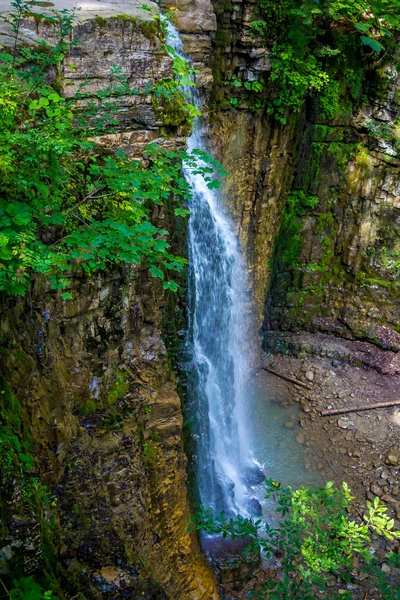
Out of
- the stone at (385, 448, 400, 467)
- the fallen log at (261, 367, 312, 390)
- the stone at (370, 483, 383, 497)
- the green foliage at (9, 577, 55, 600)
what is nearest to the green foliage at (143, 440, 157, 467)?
the green foliage at (9, 577, 55, 600)

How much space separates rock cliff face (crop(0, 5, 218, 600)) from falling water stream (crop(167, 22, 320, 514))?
124 cm

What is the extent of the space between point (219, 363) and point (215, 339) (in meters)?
0.47

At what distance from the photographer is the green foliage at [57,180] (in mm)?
3118

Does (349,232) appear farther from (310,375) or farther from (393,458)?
(393,458)

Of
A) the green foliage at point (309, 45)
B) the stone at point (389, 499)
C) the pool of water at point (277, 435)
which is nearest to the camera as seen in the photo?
the green foliage at point (309, 45)

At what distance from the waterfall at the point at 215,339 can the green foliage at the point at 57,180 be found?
2.66 m

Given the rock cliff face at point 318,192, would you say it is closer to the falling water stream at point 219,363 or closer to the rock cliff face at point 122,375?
the rock cliff face at point 122,375

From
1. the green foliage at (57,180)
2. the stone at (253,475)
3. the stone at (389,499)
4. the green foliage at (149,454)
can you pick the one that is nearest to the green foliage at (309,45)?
the green foliage at (57,180)

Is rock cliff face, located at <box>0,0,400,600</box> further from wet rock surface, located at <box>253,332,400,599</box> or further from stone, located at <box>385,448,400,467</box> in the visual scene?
stone, located at <box>385,448,400,467</box>

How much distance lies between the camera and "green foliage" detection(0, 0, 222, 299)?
3.12 meters

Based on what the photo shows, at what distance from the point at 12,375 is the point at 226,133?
6024mm

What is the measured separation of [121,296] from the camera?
491cm

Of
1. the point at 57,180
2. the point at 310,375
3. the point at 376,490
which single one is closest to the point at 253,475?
the point at 376,490

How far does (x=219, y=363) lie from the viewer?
28.0ft
